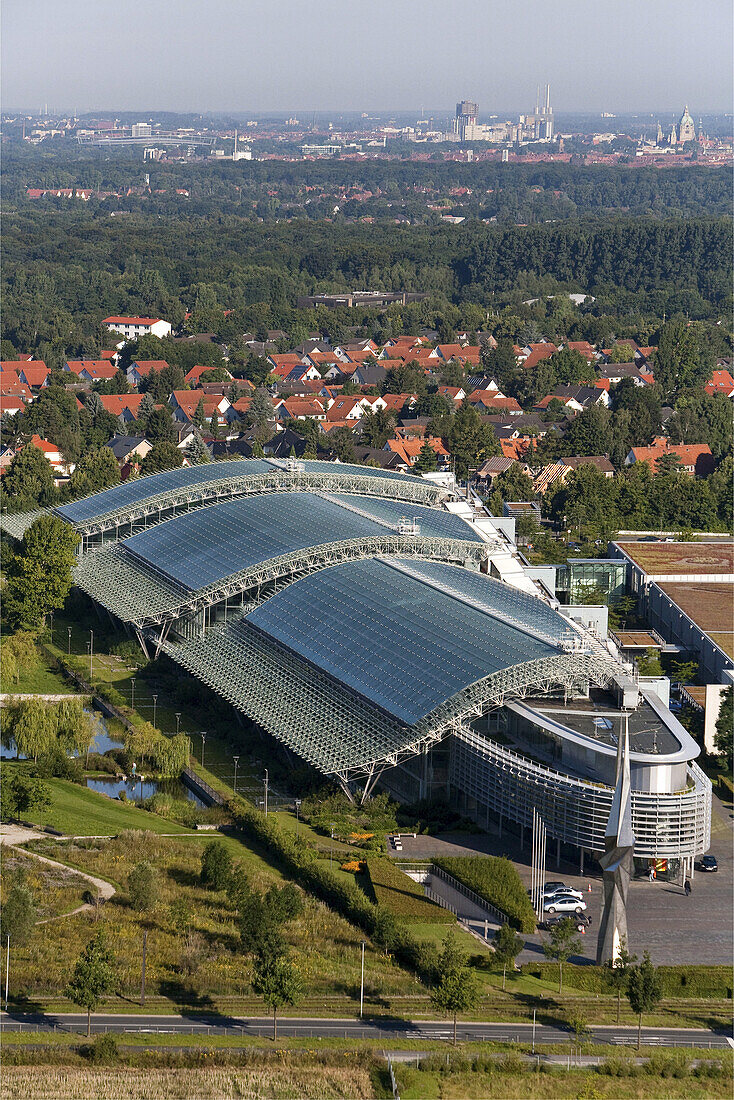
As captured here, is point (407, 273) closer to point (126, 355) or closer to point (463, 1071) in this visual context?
point (126, 355)

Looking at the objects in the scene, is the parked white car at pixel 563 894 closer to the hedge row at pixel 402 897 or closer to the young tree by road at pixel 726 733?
the hedge row at pixel 402 897

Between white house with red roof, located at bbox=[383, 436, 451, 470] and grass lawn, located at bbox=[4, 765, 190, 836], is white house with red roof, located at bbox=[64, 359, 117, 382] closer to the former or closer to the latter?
white house with red roof, located at bbox=[383, 436, 451, 470]

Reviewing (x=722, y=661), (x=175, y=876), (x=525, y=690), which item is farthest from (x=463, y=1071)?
(x=722, y=661)

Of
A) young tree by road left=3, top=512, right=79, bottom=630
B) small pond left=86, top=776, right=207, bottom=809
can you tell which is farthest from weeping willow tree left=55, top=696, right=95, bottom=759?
young tree by road left=3, top=512, right=79, bottom=630

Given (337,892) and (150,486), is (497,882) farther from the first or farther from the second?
(150,486)

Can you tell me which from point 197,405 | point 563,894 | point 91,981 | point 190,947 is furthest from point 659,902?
point 197,405
